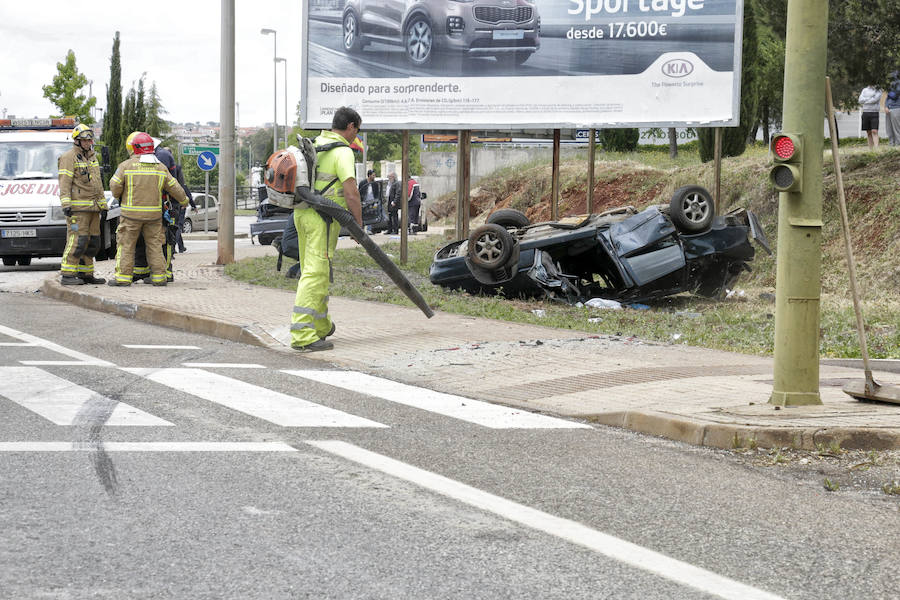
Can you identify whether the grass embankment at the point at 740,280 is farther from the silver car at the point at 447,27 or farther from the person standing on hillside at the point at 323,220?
the silver car at the point at 447,27

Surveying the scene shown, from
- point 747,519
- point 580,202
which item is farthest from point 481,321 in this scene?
point 580,202

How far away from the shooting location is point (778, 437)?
20.3 feet

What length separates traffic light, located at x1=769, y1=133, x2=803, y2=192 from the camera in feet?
21.9

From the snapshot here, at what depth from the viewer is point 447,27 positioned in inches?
757

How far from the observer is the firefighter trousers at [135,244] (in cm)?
1444

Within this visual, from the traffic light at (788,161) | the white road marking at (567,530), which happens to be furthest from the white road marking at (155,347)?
the traffic light at (788,161)

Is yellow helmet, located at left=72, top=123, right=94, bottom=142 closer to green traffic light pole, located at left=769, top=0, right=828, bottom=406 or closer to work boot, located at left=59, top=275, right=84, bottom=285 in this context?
work boot, located at left=59, top=275, right=84, bottom=285

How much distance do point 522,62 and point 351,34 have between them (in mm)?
3031

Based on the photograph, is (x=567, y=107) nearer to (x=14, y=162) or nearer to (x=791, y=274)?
(x=14, y=162)

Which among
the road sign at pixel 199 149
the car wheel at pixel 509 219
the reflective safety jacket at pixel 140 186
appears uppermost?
the road sign at pixel 199 149

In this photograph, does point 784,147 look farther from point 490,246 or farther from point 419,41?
point 419,41

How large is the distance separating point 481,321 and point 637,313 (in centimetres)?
247

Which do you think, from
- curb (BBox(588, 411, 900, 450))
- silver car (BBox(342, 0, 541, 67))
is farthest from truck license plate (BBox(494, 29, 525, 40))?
curb (BBox(588, 411, 900, 450))

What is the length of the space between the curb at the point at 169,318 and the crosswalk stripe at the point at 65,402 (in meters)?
2.57
